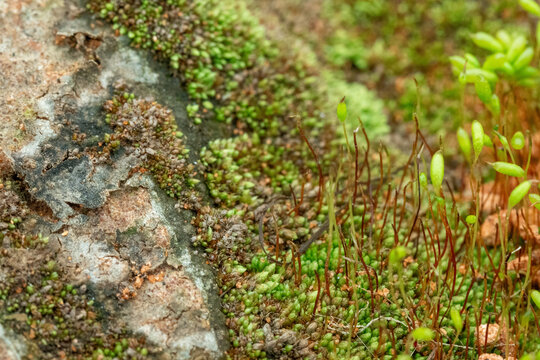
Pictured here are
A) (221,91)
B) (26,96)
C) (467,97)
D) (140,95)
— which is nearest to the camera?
(26,96)

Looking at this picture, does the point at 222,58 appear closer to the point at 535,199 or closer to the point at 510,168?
the point at 510,168

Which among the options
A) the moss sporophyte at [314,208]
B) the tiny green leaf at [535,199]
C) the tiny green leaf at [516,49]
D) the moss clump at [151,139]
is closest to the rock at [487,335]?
the moss sporophyte at [314,208]

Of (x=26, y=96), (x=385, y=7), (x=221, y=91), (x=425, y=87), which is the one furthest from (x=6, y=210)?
(x=385, y=7)

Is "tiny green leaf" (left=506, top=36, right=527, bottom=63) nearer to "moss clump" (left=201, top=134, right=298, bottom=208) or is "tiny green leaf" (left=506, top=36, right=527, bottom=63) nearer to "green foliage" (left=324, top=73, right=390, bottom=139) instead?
"green foliage" (left=324, top=73, right=390, bottom=139)

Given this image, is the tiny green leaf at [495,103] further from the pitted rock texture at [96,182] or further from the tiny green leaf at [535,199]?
the pitted rock texture at [96,182]

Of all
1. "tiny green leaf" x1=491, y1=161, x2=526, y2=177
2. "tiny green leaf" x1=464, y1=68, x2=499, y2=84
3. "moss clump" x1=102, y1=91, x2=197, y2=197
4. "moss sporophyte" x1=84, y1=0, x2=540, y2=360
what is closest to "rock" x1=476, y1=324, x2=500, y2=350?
"moss sporophyte" x1=84, y1=0, x2=540, y2=360

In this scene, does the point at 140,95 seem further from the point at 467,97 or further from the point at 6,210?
the point at 467,97

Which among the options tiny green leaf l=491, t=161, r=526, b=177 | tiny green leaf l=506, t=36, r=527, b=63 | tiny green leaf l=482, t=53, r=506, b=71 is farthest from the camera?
tiny green leaf l=506, t=36, r=527, b=63
